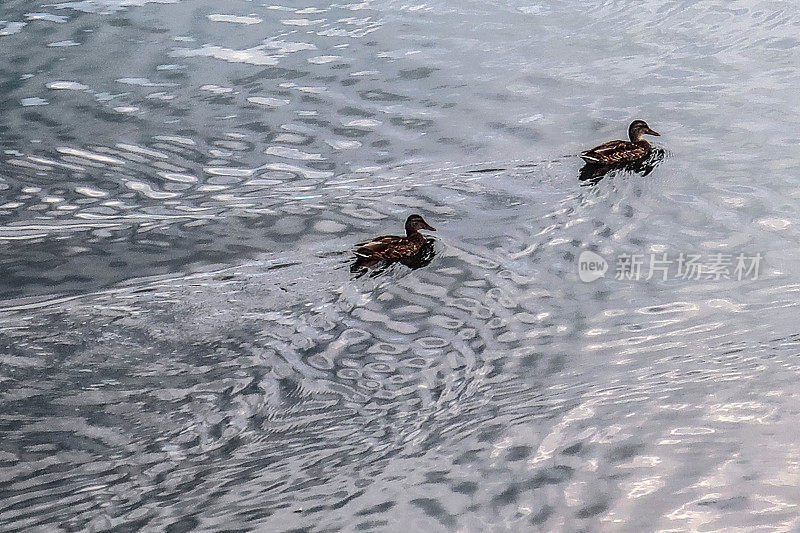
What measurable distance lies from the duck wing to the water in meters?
0.17

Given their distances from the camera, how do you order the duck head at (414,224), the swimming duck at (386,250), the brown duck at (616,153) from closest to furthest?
the swimming duck at (386,250) < the duck head at (414,224) < the brown duck at (616,153)

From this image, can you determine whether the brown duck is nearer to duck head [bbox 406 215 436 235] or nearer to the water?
the water

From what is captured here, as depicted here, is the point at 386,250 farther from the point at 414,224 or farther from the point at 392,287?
the point at 414,224

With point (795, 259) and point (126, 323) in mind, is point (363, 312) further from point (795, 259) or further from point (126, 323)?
point (795, 259)

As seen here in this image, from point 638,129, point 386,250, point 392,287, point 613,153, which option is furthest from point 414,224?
A: point 638,129

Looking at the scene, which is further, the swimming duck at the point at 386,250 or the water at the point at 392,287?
the swimming duck at the point at 386,250

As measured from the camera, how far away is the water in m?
5.25

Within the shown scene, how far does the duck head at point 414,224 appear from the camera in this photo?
7.50 meters

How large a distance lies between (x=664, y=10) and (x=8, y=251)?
8.16m

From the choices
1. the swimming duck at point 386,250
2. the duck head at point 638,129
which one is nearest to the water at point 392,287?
the swimming duck at point 386,250

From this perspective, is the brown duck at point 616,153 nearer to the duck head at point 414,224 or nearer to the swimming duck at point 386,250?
the duck head at point 414,224

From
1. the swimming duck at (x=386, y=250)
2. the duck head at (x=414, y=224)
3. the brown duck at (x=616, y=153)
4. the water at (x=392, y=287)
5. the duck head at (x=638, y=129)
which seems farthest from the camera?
the duck head at (x=638, y=129)

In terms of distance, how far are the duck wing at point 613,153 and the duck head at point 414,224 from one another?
70.4 inches

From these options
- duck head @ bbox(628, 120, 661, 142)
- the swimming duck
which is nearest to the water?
the swimming duck
